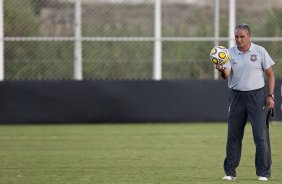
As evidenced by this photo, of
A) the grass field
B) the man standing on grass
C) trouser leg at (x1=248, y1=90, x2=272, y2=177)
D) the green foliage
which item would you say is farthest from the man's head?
the green foliage

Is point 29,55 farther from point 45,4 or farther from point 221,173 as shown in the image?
point 221,173

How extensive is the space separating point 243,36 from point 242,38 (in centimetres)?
3

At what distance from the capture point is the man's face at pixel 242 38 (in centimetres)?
1085

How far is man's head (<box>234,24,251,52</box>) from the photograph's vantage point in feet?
35.6

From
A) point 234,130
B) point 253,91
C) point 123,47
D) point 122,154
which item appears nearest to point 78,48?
point 123,47

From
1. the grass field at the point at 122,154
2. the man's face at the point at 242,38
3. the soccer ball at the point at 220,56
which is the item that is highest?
the man's face at the point at 242,38

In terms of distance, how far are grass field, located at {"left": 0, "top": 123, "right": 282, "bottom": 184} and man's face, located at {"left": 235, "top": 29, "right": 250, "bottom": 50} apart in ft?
5.58

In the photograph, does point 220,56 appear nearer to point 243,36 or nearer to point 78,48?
point 243,36

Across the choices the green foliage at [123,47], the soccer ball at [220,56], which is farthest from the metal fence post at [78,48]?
the soccer ball at [220,56]

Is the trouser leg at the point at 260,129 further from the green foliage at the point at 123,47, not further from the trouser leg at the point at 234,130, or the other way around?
the green foliage at the point at 123,47

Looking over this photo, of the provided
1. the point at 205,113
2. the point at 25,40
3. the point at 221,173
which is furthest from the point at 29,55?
the point at 221,173

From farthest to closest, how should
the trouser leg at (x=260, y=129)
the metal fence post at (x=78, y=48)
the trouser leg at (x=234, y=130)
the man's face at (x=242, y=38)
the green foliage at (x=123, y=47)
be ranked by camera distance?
1. the green foliage at (x=123, y=47)
2. the metal fence post at (x=78, y=48)
3. the trouser leg at (x=234, y=130)
4. the trouser leg at (x=260, y=129)
5. the man's face at (x=242, y=38)

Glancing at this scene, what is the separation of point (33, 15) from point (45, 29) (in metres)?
0.49

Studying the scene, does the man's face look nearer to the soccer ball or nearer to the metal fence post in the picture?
the soccer ball
